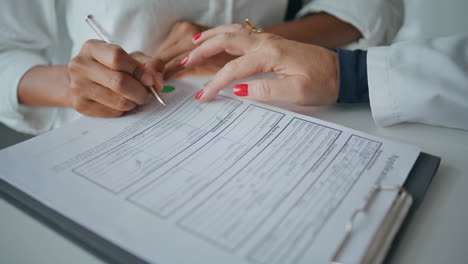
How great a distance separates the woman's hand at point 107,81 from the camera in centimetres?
49

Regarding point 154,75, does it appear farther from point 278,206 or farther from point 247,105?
point 278,206

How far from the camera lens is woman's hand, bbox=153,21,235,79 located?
677mm

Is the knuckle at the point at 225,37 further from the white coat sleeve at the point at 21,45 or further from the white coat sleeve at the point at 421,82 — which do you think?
the white coat sleeve at the point at 21,45

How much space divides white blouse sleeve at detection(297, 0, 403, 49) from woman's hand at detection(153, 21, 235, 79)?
1.11ft

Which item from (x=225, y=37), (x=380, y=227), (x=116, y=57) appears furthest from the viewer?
(x=225, y=37)

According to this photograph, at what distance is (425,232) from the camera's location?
0.33 metres

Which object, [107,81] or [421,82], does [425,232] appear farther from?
[107,81]

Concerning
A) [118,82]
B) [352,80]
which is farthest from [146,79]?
[352,80]

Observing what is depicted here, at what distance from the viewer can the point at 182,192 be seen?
353mm

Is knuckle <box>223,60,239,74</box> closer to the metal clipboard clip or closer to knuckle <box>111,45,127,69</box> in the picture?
knuckle <box>111,45,127,69</box>

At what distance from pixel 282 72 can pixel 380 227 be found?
33cm

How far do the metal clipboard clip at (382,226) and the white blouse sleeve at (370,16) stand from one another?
0.59 meters

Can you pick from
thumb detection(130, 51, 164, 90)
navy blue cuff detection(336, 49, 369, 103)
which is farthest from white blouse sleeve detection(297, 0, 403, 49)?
thumb detection(130, 51, 164, 90)

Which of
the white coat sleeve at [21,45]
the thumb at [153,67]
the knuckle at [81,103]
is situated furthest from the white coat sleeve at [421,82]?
the white coat sleeve at [21,45]
